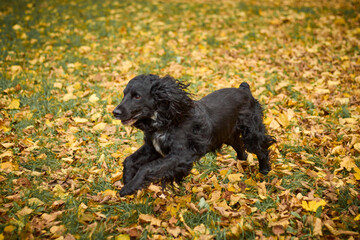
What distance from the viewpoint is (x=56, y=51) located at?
8.10m

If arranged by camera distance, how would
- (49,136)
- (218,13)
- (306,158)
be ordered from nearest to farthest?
(306,158), (49,136), (218,13)

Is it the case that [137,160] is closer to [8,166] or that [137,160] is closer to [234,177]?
[234,177]

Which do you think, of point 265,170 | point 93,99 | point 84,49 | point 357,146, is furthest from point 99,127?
point 84,49

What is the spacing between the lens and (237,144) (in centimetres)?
424

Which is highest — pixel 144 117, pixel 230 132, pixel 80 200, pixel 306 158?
pixel 144 117

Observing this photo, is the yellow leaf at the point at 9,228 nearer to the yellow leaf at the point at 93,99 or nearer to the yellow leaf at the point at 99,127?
the yellow leaf at the point at 99,127

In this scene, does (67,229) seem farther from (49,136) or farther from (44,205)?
(49,136)

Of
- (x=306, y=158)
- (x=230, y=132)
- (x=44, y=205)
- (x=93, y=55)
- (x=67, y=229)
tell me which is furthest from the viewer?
(x=93, y=55)

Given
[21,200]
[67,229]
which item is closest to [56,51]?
[21,200]

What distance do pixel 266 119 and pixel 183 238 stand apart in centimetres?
282

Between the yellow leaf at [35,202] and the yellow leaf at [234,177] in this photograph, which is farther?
the yellow leaf at [234,177]

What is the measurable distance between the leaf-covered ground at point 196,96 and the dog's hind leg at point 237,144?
203 mm

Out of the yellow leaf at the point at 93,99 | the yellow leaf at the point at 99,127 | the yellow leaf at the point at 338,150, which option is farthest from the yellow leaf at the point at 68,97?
the yellow leaf at the point at 338,150

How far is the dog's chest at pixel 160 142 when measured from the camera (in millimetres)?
3266
